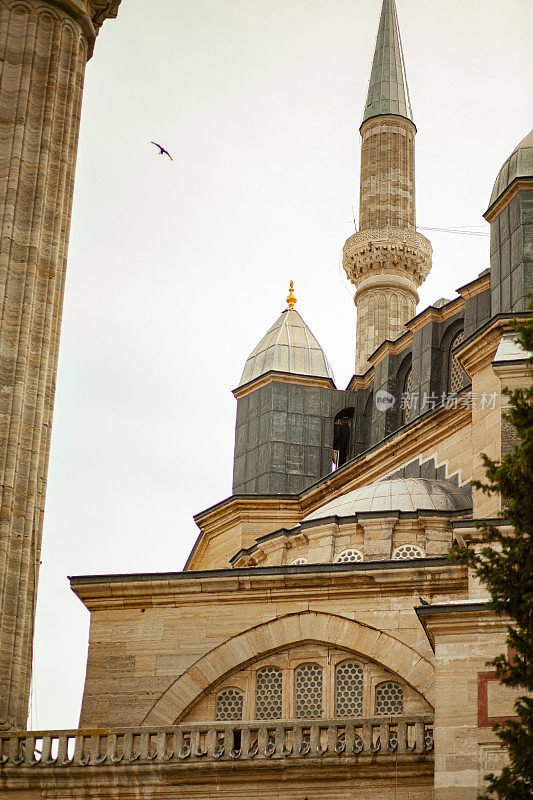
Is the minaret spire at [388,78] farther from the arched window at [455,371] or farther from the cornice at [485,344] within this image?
the cornice at [485,344]

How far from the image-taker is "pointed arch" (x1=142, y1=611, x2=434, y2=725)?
19250mm

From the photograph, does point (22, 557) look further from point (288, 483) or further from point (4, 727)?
point (288, 483)

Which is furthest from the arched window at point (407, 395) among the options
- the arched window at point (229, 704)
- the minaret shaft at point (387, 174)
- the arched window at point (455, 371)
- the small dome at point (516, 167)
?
the minaret shaft at point (387, 174)

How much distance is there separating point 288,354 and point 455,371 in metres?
5.00

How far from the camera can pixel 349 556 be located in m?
22.1

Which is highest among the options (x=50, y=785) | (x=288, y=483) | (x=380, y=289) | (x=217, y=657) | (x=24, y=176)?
(x=380, y=289)

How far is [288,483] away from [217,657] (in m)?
10.7

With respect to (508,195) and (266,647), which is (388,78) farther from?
(266,647)

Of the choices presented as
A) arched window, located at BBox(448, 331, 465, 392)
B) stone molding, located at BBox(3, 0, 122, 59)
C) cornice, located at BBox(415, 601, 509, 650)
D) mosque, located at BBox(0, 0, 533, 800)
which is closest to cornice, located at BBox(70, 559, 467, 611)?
mosque, located at BBox(0, 0, 533, 800)

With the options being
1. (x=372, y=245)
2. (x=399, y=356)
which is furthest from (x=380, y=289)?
(x=399, y=356)

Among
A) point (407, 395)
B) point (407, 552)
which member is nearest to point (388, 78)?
point (407, 395)

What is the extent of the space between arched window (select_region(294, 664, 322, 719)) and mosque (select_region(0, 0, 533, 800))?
1.2 inches

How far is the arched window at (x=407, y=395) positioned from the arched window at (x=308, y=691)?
9.77 meters

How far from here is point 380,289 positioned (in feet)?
126
